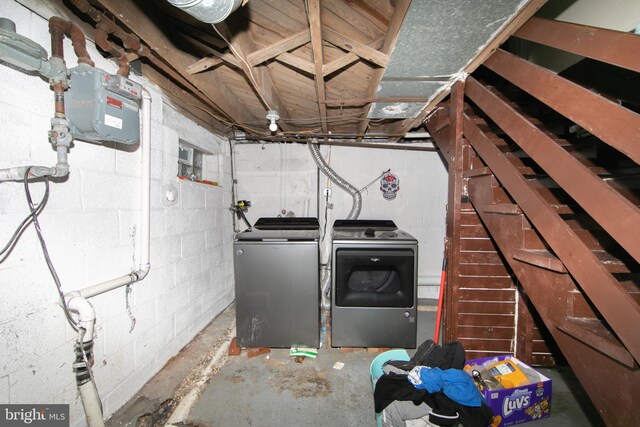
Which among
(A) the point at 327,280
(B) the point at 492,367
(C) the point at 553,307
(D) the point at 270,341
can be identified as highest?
(C) the point at 553,307

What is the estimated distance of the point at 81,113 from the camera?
42.3 inches

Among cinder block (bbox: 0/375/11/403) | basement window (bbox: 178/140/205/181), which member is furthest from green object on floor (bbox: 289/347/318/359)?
basement window (bbox: 178/140/205/181)

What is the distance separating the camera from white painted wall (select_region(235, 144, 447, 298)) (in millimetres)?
3152

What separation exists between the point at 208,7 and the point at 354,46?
2.50 feet

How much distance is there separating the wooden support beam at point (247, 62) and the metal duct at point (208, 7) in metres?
0.17

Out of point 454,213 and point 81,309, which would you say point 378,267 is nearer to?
point 454,213

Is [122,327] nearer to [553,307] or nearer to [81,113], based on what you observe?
[81,113]

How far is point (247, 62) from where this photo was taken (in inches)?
55.1

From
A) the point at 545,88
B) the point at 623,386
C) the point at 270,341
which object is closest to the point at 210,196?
the point at 270,341

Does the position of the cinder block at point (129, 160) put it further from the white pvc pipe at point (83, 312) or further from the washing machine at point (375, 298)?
the washing machine at point (375, 298)

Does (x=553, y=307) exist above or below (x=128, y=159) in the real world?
below

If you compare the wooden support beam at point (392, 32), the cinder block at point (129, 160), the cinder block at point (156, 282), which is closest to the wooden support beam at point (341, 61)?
the wooden support beam at point (392, 32)

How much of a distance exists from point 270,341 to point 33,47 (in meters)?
2.21

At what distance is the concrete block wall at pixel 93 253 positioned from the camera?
962mm
